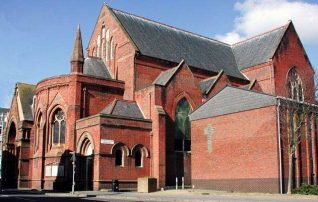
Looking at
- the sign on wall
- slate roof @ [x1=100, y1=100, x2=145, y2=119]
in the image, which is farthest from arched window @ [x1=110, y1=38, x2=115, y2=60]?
the sign on wall

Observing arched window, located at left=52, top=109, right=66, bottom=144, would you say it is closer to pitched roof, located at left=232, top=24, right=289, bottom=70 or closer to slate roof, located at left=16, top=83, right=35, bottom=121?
slate roof, located at left=16, top=83, right=35, bottom=121

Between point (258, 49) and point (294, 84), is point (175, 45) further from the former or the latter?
point (294, 84)

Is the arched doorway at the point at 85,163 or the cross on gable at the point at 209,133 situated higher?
the cross on gable at the point at 209,133

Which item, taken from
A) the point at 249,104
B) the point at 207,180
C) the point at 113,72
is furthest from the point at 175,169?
the point at 113,72

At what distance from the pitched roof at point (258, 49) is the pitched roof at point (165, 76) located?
14.3 m

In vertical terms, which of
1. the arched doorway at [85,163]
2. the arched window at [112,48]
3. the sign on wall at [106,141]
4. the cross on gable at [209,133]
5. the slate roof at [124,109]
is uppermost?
the arched window at [112,48]

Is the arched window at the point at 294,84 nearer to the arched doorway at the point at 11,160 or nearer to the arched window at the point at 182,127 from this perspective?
the arched window at the point at 182,127

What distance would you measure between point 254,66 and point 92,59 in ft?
66.8

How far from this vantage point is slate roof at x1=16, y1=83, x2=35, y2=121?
47.7m

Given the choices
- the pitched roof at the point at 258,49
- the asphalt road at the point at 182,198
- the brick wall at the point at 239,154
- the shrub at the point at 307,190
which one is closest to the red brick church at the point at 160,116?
the brick wall at the point at 239,154

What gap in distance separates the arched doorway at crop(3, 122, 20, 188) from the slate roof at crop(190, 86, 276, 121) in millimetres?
23561

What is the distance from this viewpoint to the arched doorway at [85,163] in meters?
36.9

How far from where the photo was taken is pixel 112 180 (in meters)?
34.6

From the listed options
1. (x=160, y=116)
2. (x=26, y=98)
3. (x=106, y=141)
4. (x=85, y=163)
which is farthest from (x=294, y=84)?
(x=26, y=98)
